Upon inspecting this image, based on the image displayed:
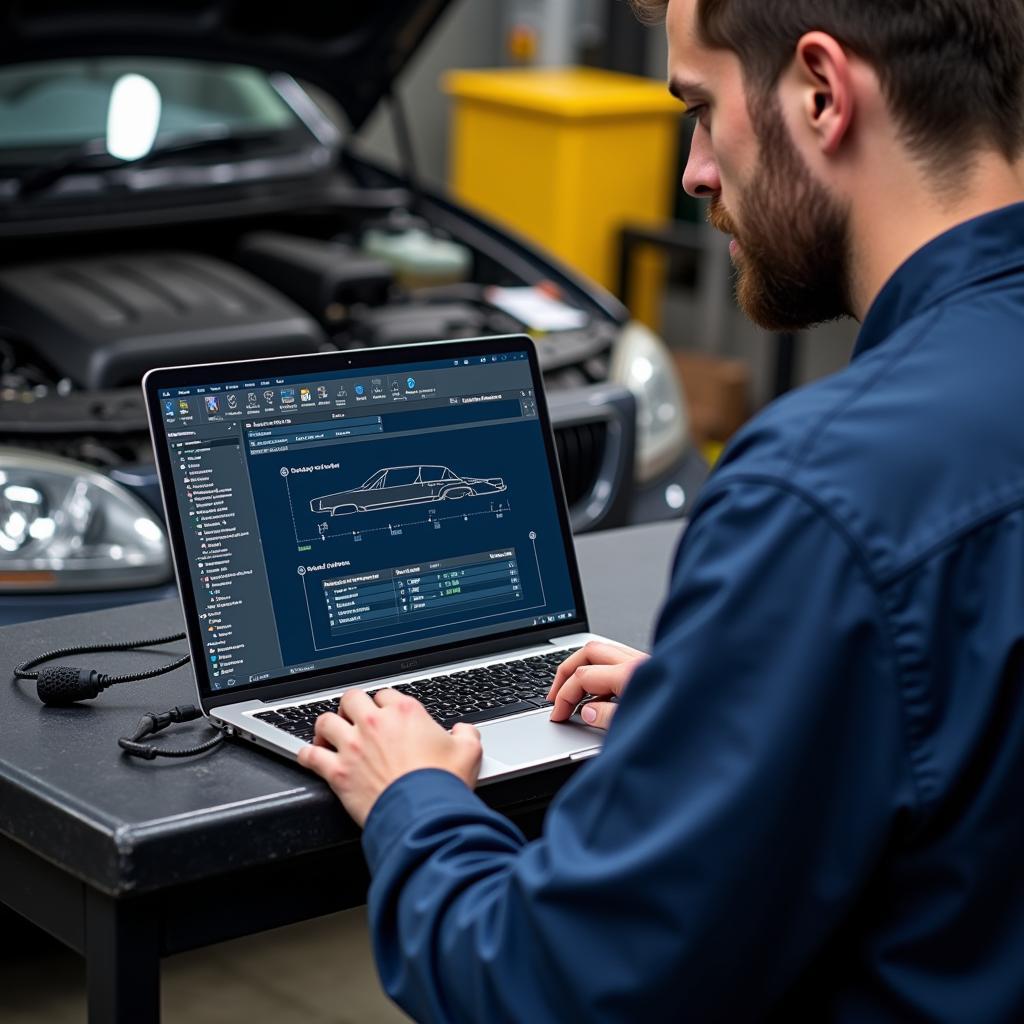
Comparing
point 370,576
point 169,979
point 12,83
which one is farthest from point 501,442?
point 12,83

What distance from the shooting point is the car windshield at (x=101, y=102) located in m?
3.31

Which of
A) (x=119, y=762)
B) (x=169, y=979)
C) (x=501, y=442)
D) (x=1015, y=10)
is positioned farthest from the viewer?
(x=169, y=979)

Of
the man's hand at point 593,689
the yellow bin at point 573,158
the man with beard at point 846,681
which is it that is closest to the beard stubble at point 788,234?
the man with beard at point 846,681

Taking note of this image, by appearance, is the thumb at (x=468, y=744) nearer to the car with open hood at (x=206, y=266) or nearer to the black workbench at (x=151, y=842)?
the black workbench at (x=151, y=842)

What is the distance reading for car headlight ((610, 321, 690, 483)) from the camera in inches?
124

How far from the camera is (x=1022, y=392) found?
3.37 ft

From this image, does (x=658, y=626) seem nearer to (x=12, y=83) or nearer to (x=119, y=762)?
(x=119, y=762)

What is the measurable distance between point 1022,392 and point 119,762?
72 centimetres

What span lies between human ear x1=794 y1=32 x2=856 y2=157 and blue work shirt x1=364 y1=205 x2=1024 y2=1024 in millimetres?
151

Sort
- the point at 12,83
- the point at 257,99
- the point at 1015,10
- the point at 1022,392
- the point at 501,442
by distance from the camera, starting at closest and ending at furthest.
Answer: the point at 1022,392 → the point at 1015,10 → the point at 501,442 → the point at 12,83 → the point at 257,99

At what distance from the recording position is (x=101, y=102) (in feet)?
11.1

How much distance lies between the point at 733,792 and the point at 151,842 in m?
0.44

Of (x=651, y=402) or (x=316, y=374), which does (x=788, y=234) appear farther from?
(x=651, y=402)

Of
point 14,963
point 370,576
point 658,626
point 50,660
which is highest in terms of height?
point 658,626
